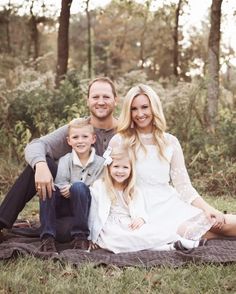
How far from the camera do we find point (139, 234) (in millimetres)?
4215

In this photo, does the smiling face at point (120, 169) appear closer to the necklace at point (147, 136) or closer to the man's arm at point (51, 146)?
the necklace at point (147, 136)

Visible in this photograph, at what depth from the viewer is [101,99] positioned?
484 cm

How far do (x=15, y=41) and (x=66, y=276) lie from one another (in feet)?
86.0

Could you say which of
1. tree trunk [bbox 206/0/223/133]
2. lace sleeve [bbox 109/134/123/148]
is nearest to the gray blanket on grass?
lace sleeve [bbox 109/134/123/148]

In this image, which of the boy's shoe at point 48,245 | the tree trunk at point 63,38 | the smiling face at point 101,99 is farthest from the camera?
the tree trunk at point 63,38

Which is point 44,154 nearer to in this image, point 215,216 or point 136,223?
point 136,223

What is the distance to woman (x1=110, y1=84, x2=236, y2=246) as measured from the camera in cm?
442

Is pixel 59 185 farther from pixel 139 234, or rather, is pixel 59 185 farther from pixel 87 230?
pixel 139 234

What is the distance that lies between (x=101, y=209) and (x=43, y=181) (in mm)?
536

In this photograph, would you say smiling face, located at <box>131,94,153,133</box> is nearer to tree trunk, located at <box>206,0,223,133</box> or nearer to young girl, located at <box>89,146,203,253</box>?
young girl, located at <box>89,146,203,253</box>

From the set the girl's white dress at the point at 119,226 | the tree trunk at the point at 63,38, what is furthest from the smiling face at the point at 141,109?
the tree trunk at the point at 63,38

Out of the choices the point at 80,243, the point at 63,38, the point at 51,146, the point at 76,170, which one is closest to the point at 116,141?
the point at 76,170

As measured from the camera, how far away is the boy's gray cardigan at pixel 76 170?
456cm

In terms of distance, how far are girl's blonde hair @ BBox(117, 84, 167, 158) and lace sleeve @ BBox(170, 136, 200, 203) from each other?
0.12 meters
